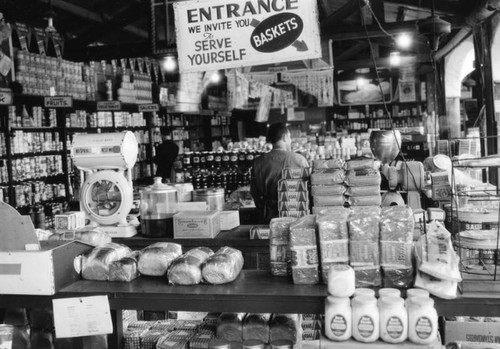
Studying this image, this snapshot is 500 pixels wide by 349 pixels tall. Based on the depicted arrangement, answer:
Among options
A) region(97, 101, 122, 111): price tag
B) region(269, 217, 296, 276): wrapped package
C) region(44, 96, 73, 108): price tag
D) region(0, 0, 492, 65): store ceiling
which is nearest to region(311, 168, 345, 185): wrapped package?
region(269, 217, 296, 276): wrapped package

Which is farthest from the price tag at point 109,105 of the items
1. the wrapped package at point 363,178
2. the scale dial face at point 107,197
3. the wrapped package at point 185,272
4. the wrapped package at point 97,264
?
the wrapped package at point 185,272

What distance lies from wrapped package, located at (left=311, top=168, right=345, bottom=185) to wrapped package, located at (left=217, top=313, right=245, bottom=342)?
97cm

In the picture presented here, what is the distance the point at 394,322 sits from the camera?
1.83 meters

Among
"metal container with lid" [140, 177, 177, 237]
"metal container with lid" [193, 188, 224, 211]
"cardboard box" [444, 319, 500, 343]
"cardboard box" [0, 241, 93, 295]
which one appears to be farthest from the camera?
"metal container with lid" [193, 188, 224, 211]

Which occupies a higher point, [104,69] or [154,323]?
[104,69]

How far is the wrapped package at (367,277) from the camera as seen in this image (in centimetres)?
207

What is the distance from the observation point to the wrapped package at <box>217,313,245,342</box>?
2.33 meters

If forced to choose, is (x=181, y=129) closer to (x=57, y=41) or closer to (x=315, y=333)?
(x=57, y=41)

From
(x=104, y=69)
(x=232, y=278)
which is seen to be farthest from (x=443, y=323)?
(x=104, y=69)

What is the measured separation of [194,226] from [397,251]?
5.39ft

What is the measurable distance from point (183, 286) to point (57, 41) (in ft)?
23.5

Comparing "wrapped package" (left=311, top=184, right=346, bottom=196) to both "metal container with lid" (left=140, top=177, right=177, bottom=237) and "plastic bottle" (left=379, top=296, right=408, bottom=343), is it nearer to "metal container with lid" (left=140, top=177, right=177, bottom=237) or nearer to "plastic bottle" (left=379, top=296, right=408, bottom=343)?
"metal container with lid" (left=140, top=177, right=177, bottom=237)

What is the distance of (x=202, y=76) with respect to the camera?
13273mm

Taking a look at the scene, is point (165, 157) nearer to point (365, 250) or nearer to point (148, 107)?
point (148, 107)
